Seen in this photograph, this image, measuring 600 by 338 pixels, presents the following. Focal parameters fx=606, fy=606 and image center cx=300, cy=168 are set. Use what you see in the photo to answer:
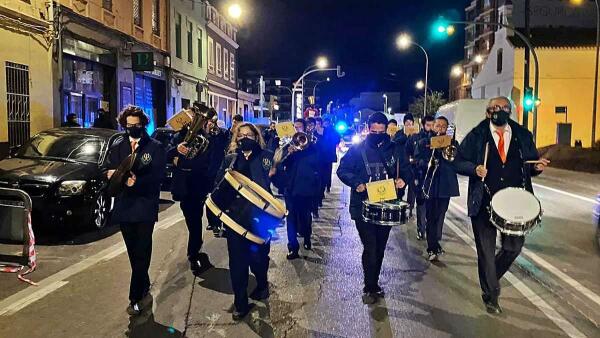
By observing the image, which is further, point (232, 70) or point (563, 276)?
point (232, 70)

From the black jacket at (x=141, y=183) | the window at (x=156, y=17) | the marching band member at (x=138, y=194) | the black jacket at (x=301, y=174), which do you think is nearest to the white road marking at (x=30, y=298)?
the marching band member at (x=138, y=194)

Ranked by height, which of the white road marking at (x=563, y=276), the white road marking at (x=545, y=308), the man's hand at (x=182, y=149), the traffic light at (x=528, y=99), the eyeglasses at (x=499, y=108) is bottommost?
the white road marking at (x=545, y=308)

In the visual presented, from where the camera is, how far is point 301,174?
8117 mm

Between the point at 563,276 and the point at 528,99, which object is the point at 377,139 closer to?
the point at 563,276

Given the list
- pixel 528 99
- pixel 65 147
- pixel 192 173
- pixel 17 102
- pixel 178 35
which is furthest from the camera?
pixel 178 35

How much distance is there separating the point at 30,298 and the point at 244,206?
8.32 feet

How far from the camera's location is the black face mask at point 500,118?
18.9 ft

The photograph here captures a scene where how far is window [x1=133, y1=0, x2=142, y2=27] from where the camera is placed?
23.8 m

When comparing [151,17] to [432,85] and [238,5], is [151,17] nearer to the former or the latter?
[238,5]

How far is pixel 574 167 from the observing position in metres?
26.3

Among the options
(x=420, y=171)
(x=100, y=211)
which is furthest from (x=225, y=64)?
(x=420, y=171)

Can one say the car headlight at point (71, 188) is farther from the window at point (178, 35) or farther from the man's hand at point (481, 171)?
the window at point (178, 35)

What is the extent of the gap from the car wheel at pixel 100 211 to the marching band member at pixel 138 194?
4.12 meters

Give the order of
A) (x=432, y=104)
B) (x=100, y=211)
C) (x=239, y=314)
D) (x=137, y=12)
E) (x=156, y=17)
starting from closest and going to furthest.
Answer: (x=239, y=314) → (x=100, y=211) → (x=137, y=12) → (x=156, y=17) → (x=432, y=104)
